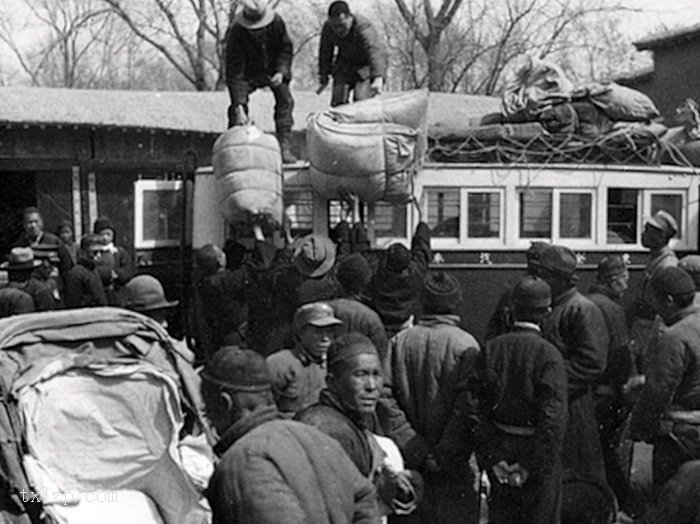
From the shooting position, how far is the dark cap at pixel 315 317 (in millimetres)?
5426

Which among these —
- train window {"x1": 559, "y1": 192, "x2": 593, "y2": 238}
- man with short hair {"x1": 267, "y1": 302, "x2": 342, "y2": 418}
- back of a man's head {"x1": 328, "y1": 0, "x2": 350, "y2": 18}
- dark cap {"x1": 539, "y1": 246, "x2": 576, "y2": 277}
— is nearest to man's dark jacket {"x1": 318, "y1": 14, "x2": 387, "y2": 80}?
back of a man's head {"x1": 328, "y1": 0, "x2": 350, "y2": 18}

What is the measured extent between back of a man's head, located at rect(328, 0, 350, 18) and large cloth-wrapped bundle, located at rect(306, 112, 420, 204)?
1.13 metres

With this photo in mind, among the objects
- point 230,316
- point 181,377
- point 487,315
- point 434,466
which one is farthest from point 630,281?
point 181,377

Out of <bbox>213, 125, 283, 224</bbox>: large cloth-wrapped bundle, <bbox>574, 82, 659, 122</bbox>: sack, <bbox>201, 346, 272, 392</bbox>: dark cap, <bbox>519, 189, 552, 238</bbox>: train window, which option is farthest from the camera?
<bbox>574, 82, 659, 122</bbox>: sack

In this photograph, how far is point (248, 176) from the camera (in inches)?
411

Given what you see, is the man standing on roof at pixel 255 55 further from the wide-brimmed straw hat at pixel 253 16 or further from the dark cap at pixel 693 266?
the dark cap at pixel 693 266

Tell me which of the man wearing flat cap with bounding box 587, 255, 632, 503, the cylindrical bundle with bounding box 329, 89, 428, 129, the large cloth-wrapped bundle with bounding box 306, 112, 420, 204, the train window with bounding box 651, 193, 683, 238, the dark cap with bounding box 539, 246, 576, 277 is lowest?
the man wearing flat cap with bounding box 587, 255, 632, 503

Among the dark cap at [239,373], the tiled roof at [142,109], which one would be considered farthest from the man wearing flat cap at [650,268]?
the tiled roof at [142,109]

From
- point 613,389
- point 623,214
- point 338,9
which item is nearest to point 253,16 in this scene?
point 338,9

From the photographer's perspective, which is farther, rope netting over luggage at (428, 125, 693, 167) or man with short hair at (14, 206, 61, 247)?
rope netting over luggage at (428, 125, 693, 167)

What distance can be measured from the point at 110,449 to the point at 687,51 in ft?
55.3

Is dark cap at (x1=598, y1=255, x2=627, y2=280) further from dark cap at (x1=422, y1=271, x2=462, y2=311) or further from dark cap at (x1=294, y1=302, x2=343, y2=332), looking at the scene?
dark cap at (x1=294, y1=302, x2=343, y2=332)

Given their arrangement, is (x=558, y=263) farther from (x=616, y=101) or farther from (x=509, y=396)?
(x=616, y=101)

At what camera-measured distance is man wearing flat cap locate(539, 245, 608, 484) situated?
20.3 ft
